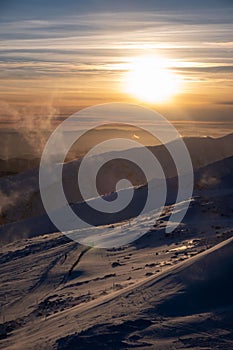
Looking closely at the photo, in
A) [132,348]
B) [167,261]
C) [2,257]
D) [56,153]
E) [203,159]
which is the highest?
[56,153]

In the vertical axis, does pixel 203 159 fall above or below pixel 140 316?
above

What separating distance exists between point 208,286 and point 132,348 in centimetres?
244

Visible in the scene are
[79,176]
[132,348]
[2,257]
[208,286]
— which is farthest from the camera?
[79,176]

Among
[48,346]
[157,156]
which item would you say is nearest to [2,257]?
[48,346]

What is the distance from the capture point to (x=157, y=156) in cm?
5319

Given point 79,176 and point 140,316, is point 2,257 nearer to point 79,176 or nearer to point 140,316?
point 140,316

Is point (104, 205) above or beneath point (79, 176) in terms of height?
beneath

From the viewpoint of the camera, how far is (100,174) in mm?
46938

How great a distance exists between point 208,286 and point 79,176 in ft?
113

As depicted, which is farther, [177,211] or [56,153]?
[56,153]

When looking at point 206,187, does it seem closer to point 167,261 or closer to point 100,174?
point 167,261

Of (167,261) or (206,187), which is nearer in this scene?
(167,261)

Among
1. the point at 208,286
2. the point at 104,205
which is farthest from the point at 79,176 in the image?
the point at 208,286

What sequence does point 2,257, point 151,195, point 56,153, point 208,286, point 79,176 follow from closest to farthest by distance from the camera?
1. point 208,286
2. point 2,257
3. point 151,195
4. point 79,176
5. point 56,153
